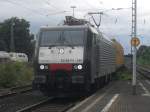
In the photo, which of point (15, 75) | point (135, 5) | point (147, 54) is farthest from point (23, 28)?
point (135, 5)

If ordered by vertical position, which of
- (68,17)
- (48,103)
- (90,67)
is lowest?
(48,103)

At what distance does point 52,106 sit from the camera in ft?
62.7

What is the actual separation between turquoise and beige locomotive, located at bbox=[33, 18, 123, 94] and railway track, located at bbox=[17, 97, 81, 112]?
1.90 feet

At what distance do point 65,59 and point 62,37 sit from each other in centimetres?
112

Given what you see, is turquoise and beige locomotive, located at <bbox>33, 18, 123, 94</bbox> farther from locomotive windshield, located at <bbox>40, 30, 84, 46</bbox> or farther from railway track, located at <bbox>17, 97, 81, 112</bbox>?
railway track, located at <bbox>17, 97, 81, 112</bbox>

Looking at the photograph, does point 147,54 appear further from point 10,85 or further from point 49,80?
point 49,80

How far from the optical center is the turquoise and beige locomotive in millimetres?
20578

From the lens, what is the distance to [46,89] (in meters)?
21.0

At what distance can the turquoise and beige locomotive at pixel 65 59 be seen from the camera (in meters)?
20.6

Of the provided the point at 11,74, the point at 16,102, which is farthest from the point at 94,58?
the point at 11,74

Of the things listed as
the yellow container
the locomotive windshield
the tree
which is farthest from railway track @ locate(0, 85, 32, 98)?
the tree

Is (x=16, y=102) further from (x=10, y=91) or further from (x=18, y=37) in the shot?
(x=18, y=37)

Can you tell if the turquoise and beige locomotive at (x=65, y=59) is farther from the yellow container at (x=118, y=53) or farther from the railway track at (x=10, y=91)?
the yellow container at (x=118, y=53)

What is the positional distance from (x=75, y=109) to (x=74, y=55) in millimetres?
4756
